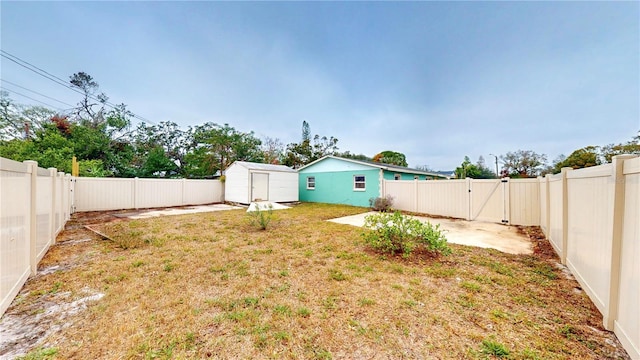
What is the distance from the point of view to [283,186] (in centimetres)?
1410

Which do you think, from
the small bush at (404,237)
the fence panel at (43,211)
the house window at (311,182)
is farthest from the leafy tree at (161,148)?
the small bush at (404,237)

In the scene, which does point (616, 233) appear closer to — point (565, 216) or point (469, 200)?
point (565, 216)

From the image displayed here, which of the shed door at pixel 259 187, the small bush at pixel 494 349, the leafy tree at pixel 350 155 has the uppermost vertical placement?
the leafy tree at pixel 350 155

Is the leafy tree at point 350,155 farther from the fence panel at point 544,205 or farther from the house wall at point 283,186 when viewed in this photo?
the fence panel at point 544,205

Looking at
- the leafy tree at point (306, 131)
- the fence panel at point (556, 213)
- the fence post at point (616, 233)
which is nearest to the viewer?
the fence post at point (616, 233)

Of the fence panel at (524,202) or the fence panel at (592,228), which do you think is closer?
the fence panel at (592,228)

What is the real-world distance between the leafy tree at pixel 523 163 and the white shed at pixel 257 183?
26.0m

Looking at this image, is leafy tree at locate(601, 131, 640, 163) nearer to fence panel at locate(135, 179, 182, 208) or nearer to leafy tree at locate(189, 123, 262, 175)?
leafy tree at locate(189, 123, 262, 175)

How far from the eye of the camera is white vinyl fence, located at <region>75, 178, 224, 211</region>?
9555 millimetres

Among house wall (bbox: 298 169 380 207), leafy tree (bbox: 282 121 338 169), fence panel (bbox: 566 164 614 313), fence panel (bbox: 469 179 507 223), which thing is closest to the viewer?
fence panel (bbox: 566 164 614 313)

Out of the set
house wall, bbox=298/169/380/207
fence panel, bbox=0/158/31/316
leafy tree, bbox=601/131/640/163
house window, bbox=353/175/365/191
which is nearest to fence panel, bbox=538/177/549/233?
house wall, bbox=298/169/380/207

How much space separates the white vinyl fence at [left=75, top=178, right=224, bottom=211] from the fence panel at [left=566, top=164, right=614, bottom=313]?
14781 mm

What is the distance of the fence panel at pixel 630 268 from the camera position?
166cm

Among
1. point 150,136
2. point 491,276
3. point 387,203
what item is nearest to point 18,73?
point 150,136
